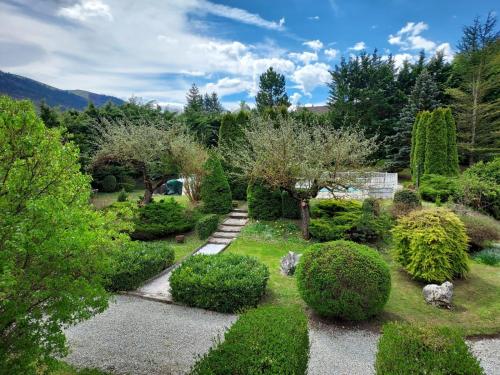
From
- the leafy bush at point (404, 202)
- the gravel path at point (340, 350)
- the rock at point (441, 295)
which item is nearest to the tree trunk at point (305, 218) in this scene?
the leafy bush at point (404, 202)

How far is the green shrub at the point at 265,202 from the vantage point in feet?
43.2

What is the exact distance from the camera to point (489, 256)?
9992 millimetres

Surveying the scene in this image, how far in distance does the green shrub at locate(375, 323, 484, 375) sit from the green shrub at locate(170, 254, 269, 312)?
357 centimetres

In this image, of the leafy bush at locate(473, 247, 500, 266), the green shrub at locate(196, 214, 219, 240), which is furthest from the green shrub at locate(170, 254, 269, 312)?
the leafy bush at locate(473, 247, 500, 266)

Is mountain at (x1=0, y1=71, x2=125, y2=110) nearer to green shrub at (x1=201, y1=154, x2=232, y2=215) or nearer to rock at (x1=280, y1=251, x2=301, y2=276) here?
green shrub at (x1=201, y1=154, x2=232, y2=215)

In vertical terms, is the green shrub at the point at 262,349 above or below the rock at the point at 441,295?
above

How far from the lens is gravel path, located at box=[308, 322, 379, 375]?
17.0 ft

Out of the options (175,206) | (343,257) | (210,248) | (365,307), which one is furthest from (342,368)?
(175,206)

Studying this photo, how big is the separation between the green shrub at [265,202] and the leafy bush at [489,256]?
710cm

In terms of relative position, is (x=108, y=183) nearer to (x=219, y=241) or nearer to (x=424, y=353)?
(x=219, y=241)

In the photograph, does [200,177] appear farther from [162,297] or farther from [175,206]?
[162,297]

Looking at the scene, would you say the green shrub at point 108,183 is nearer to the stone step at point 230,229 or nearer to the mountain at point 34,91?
the stone step at point 230,229

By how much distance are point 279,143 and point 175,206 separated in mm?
5286

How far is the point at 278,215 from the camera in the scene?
43.6ft
